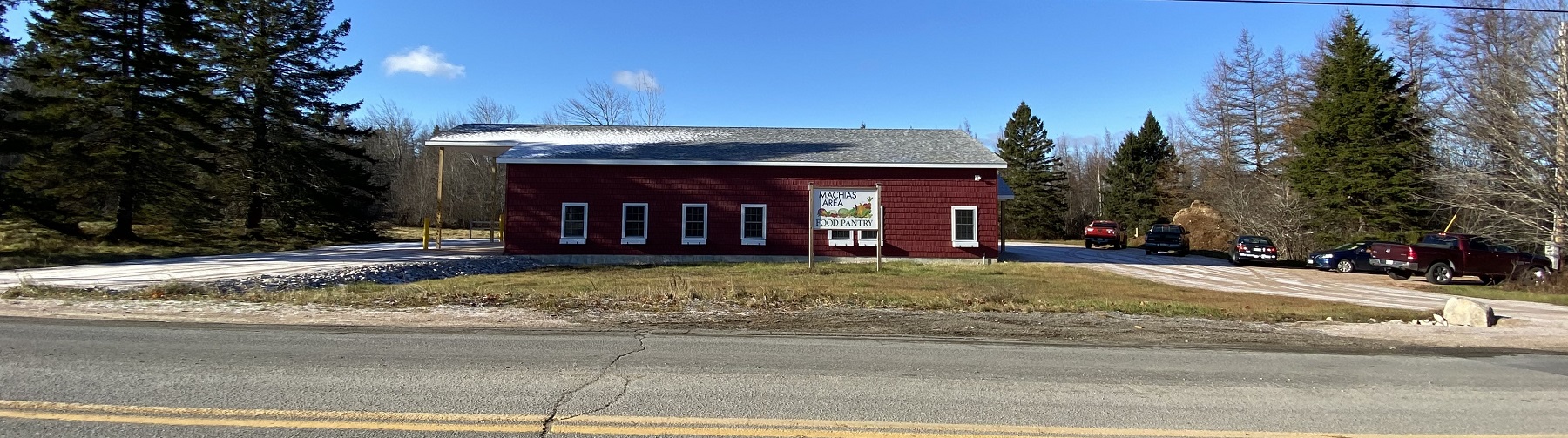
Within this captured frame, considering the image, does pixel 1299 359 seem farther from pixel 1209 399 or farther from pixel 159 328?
pixel 159 328

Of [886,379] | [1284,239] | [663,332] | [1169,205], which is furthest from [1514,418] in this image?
[1169,205]

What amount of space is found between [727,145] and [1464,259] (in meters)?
23.0

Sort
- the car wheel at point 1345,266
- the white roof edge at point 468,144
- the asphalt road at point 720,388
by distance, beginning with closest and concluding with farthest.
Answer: the asphalt road at point 720,388, the car wheel at point 1345,266, the white roof edge at point 468,144

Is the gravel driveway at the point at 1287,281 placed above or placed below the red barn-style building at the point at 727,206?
below

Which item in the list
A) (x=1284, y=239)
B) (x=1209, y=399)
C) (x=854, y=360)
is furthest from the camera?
(x=1284, y=239)

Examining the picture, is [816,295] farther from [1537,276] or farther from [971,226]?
[1537,276]

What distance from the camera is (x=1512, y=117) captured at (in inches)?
760

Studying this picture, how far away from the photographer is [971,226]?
24.6m

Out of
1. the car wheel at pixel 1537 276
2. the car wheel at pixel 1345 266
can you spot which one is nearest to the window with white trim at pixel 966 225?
the car wheel at pixel 1345 266

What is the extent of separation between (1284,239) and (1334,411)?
35.2 metres

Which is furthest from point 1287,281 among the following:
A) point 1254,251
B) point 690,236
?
point 690,236

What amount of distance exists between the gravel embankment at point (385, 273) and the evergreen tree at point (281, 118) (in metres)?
14.2

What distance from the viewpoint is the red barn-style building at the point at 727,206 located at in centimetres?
2425

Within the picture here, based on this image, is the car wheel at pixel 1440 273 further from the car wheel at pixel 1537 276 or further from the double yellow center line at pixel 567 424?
the double yellow center line at pixel 567 424
